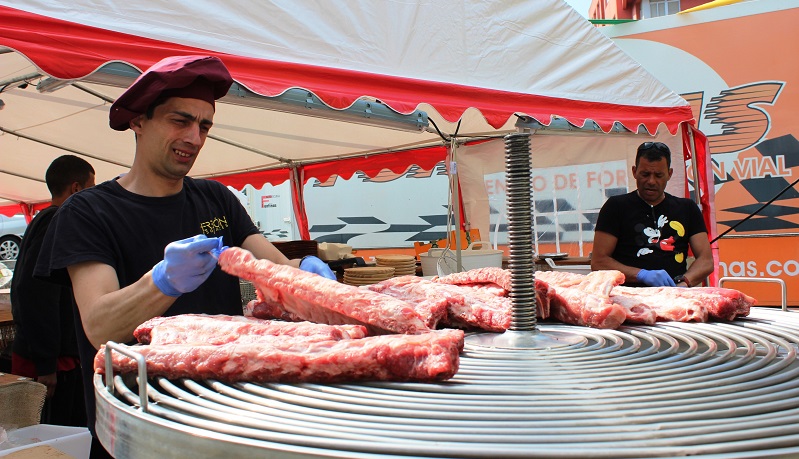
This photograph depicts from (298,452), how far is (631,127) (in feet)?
18.1

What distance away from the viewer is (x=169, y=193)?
2328 millimetres

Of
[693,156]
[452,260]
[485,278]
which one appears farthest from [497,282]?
[693,156]

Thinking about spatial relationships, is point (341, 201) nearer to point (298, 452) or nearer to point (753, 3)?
point (753, 3)

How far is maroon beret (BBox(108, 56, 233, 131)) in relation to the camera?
2.01 metres

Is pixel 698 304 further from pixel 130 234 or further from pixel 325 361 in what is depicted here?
pixel 130 234

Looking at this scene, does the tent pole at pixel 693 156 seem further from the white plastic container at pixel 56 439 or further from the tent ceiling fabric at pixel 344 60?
the white plastic container at pixel 56 439

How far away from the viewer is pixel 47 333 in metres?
3.79

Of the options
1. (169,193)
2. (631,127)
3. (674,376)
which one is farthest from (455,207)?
(674,376)

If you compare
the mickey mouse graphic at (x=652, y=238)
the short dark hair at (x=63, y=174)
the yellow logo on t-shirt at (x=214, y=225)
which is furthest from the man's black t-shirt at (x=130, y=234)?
the mickey mouse graphic at (x=652, y=238)

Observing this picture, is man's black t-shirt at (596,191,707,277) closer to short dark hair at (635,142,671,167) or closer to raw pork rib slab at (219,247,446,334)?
short dark hair at (635,142,671,167)

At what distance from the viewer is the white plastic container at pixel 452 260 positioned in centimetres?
625

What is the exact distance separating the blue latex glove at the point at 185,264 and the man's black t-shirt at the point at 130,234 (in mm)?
374

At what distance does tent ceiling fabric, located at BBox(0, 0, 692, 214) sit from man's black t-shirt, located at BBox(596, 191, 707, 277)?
3.40 feet

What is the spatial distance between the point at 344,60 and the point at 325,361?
335cm
